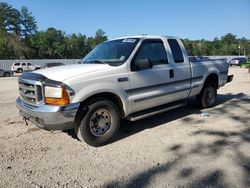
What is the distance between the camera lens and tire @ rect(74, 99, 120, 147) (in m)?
4.86

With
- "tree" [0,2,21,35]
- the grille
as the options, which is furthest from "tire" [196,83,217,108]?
"tree" [0,2,21,35]

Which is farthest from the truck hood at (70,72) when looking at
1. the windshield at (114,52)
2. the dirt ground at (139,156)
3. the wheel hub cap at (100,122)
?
the dirt ground at (139,156)

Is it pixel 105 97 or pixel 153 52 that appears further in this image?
pixel 153 52

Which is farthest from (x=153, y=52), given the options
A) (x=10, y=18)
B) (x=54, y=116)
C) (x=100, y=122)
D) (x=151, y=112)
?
(x=10, y=18)

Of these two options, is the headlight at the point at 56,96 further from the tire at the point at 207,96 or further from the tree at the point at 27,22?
the tree at the point at 27,22

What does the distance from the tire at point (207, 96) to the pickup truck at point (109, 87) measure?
918mm

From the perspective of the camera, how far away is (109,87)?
4996 mm

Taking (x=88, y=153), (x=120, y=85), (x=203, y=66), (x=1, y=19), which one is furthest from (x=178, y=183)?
(x=1, y=19)

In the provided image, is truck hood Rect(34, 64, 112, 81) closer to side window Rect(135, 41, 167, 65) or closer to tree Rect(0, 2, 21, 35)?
side window Rect(135, 41, 167, 65)

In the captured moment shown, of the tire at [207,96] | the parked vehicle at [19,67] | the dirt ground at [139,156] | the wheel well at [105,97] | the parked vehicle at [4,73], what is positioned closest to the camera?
the dirt ground at [139,156]

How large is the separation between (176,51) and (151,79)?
1.31 m

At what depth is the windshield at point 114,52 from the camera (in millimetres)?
5465

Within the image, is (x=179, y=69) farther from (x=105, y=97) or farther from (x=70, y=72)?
(x=70, y=72)

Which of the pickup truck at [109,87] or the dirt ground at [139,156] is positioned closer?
the dirt ground at [139,156]
